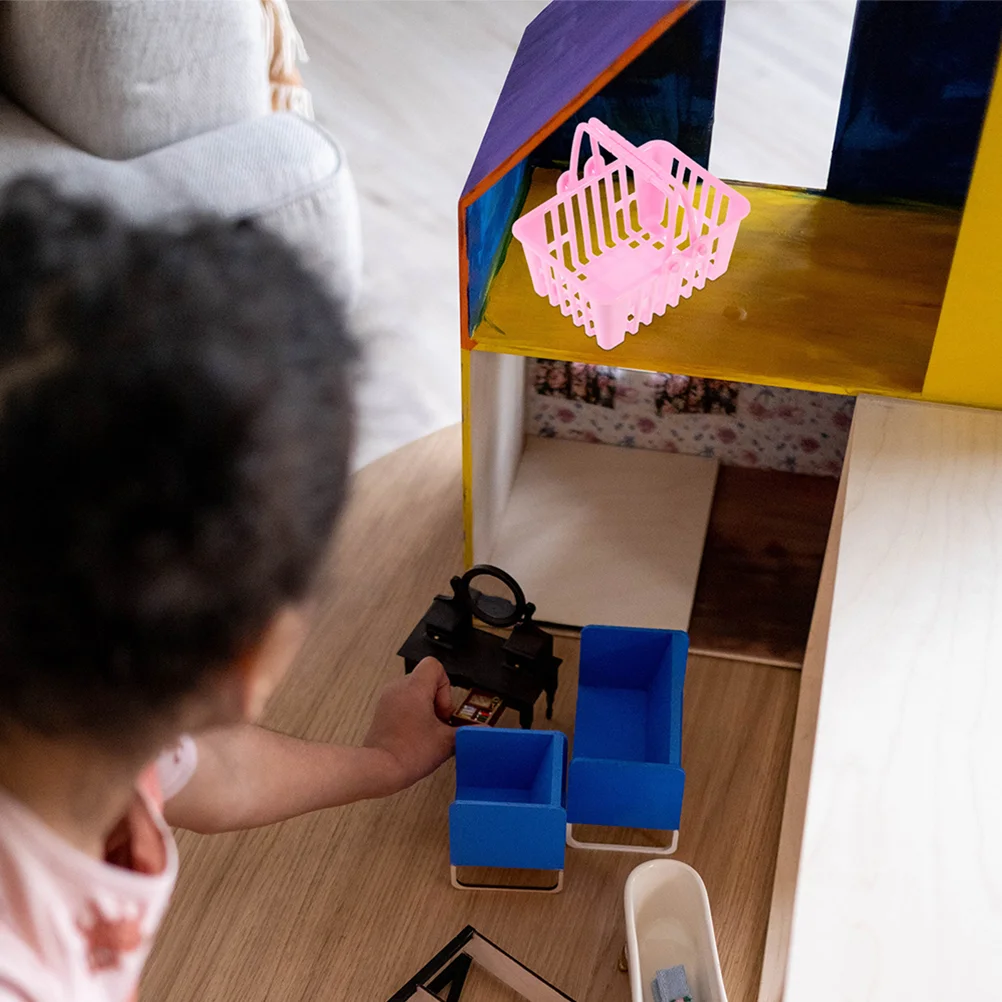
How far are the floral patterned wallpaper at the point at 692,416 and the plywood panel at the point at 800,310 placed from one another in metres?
0.18

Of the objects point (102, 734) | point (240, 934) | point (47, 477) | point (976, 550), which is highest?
point (47, 477)

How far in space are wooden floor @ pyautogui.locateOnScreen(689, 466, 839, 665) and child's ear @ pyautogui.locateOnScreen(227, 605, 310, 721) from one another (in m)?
0.72

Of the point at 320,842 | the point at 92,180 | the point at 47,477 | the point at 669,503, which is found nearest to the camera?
the point at 47,477

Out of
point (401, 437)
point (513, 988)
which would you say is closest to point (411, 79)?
point (401, 437)

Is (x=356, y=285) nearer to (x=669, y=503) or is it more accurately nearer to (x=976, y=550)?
(x=669, y=503)

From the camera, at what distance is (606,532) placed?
129 cm

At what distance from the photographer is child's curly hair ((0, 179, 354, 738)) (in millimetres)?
408

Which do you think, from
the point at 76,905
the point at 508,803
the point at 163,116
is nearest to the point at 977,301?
the point at 508,803

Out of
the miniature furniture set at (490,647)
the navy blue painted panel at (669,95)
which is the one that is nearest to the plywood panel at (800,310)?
the navy blue painted panel at (669,95)

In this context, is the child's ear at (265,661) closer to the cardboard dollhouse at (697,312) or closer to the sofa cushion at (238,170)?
the cardboard dollhouse at (697,312)

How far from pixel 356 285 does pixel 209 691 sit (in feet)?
3.54

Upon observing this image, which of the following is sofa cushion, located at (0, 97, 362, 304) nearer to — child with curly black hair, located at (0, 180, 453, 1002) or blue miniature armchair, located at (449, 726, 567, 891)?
blue miniature armchair, located at (449, 726, 567, 891)

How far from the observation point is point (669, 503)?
1.32 meters

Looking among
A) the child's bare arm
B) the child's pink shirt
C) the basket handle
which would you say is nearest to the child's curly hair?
the child's pink shirt
